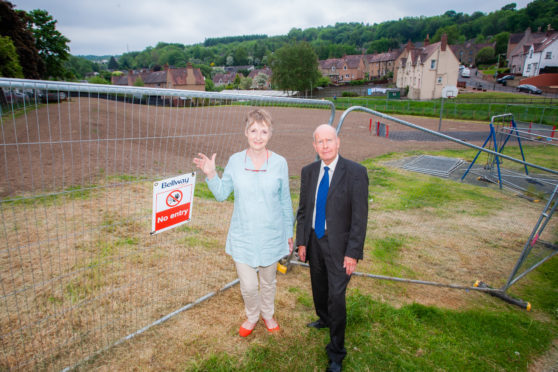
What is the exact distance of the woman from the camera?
2.62 metres

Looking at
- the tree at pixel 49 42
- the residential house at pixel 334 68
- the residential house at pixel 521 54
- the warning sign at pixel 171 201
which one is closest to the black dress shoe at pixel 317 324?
the warning sign at pixel 171 201

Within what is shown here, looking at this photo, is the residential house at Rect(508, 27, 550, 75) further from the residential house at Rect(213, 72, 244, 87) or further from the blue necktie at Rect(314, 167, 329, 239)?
the blue necktie at Rect(314, 167, 329, 239)

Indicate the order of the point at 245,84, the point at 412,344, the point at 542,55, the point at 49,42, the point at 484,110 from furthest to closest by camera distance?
the point at 245,84
the point at 542,55
the point at 49,42
the point at 484,110
the point at 412,344

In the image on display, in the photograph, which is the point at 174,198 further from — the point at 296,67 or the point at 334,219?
the point at 296,67

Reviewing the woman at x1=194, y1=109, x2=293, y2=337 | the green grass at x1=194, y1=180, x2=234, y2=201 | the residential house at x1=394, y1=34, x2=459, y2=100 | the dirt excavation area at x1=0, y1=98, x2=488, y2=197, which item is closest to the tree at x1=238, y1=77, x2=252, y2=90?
the residential house at x1=394, y1=34, x2=459, y2=100

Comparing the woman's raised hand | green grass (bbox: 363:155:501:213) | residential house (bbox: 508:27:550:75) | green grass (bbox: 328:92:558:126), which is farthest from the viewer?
residential house (bbox: 508:27:550:75)

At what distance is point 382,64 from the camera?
268 ft

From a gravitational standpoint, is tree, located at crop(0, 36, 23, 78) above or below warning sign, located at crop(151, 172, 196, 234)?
above

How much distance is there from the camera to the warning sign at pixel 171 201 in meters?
2.72

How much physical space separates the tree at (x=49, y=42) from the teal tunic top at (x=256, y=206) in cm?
4232

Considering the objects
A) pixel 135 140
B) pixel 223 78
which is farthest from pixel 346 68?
pixel 135 140

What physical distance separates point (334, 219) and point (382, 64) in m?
89.7

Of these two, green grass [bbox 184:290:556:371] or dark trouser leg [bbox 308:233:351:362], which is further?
green grass [bbox 184:290:556:371]

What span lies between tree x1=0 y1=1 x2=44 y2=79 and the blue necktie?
1193 inches
